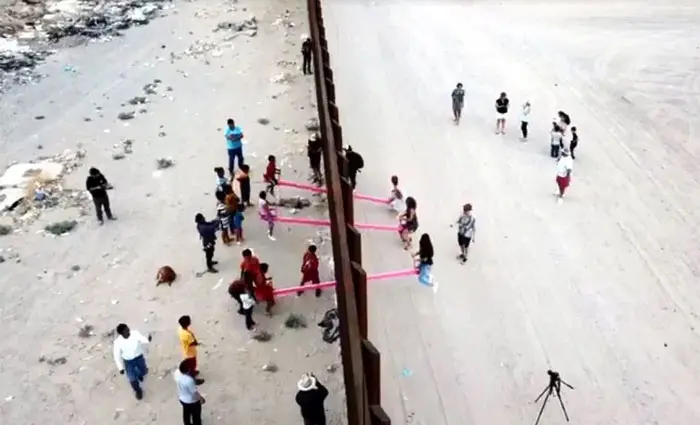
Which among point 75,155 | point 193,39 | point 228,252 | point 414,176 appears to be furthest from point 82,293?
point 193,39

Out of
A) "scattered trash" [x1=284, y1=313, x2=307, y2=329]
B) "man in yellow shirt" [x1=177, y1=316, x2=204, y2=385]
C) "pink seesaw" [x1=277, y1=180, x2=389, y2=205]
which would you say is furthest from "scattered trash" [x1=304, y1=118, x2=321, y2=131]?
"man in yellow shirt" [x1=177, y1=316, x2=204, y2=385]

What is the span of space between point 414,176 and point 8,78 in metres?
13.5

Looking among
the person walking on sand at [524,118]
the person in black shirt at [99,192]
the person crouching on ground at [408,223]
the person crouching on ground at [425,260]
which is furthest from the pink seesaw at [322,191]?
the person walking on sand at [524,118]

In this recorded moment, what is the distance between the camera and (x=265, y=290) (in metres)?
10.2

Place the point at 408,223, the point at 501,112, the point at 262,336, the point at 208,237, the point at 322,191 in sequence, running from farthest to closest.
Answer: the point at 501,112 < the point at 322,191 < the point at 408,223 < the point at 208,237 < the point at 262,336

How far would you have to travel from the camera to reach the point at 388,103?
17797 millimetres

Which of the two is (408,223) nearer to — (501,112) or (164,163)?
(501,112)

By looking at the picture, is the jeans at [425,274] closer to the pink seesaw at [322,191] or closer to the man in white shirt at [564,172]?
the pink seesaw at [322,191]

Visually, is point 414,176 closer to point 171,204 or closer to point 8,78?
point 171,204

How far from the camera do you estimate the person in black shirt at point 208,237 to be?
36.2 ft

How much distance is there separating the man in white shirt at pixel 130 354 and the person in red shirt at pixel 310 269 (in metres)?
2.67

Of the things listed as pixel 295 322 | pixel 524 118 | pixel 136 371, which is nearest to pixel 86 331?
pixel 136 371

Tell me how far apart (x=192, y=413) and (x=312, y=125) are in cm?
963

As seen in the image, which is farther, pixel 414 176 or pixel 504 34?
pixel 504 34
